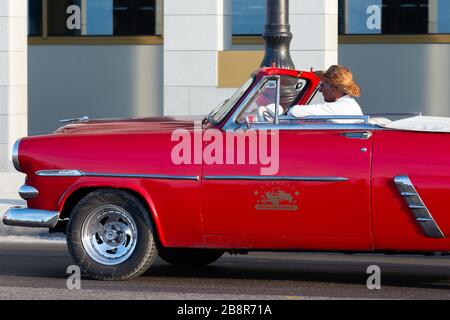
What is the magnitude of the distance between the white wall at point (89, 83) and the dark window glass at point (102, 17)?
307 mm

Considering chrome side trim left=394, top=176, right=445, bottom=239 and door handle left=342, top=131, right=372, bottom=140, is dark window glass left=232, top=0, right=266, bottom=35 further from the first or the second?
chrome side trim left=394, top=176, right=445, bottom=239

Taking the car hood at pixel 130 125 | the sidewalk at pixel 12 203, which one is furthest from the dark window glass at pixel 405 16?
the car hood at pixel 130 125

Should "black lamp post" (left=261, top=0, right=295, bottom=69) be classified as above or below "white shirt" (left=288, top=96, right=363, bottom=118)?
above

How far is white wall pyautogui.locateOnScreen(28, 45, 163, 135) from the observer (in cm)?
2272

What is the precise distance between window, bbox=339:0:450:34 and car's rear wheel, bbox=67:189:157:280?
1362 cm

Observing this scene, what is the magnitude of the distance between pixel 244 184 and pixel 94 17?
14.7 m

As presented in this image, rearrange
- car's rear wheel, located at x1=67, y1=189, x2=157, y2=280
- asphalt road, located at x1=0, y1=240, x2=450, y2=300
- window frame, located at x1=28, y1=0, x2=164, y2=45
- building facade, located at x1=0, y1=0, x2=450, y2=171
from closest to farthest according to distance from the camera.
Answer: asphalt road, located at x1=0, y1=240, x2=450, y2=300
car's rear wheel, located at x1=67, y1=189, x2=157, y2=280
building facade, located at x1=0, y1=0, x2=450, y2=171
window frame, located at x1=28, y1=0, x2=164, y2=45

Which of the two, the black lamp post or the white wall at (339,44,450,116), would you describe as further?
the white wall at (339,44,450,116)

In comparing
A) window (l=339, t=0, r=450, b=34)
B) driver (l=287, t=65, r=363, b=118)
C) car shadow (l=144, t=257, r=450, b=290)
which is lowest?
car shadow (l=144, t=257, r=450, b=290)

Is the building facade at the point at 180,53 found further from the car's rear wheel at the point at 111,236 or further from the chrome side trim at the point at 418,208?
the chrome side trim at the point at 418,208

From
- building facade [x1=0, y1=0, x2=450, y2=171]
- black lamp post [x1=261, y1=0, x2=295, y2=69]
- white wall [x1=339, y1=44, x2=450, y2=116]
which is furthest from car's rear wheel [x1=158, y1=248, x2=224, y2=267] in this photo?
white wall [x1=339, y1=44, x2=450, y2=116]

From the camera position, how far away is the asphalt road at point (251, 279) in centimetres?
876

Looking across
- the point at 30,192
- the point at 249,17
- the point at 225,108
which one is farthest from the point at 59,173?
the point at 249,17
